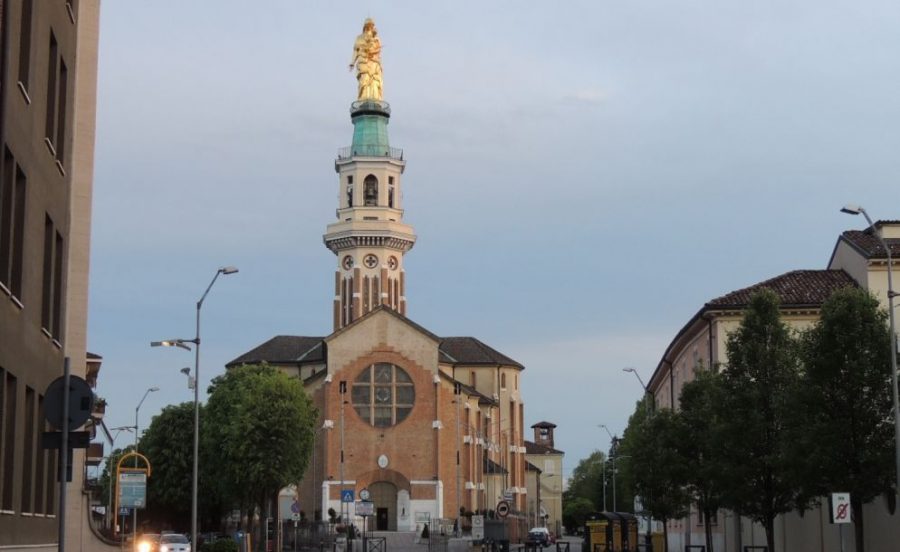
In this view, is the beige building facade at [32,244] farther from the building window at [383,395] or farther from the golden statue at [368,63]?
the golden statue at [368,63]

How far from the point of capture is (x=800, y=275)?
201 ft

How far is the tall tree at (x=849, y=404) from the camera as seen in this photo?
118ft

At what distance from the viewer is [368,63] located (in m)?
131

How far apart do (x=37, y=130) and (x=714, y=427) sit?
27542mm

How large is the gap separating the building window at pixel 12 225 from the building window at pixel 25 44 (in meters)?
1.59

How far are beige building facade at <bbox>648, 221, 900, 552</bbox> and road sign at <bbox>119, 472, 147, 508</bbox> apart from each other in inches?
858

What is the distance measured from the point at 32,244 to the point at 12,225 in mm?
1850

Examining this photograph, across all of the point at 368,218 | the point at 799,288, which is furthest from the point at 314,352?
the point at 799,288

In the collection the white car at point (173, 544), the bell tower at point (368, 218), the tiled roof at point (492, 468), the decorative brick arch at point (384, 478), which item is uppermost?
the bell tower at point (368, 218)

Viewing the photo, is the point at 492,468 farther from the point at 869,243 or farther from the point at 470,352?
the point at 869,243

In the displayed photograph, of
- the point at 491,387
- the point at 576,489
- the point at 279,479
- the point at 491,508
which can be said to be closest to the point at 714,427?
the point at 279,479

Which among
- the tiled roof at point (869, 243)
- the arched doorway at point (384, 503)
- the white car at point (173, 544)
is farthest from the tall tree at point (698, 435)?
the arched doorway at point (384, 503)

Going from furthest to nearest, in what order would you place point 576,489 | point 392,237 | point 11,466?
point 576,489, point 392,237, point 11,466

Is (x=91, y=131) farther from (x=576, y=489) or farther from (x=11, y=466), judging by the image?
(x=576, y=489)
